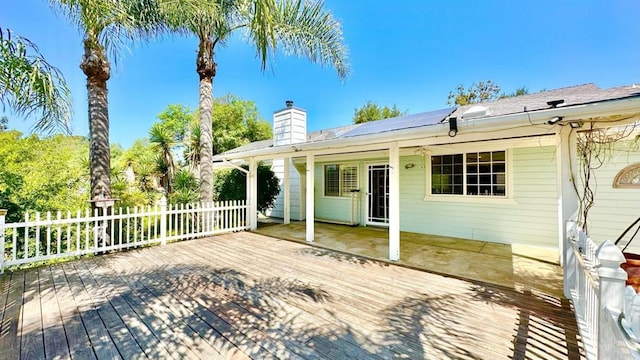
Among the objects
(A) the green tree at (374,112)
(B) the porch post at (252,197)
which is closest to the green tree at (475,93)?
(A) the green tree at (374,112)

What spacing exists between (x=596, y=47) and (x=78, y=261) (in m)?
19.1

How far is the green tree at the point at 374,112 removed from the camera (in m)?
25.3

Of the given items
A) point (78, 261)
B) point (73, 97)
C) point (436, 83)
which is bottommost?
point (78, 261)

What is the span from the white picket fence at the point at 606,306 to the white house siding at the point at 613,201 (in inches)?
138

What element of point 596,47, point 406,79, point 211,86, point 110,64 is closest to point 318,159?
point 211,86

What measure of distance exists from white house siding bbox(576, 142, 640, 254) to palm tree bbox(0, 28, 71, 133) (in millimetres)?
9984

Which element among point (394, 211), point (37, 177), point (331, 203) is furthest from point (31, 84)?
point (331, 203)

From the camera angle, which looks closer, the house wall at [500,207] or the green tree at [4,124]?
the house wall at [500,207]

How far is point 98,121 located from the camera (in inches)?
228

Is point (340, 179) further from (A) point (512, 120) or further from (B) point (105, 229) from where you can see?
(B) point (105, 229)

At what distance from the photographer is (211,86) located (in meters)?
7.49

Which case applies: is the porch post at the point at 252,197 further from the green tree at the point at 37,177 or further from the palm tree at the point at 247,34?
the green tree at the point at 37,177

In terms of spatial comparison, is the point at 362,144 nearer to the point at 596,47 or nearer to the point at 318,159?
the point at 318,159

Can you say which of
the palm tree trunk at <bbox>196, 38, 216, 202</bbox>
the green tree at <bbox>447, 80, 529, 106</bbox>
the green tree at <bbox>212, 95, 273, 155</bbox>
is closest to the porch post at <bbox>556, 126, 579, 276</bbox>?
the palm tree trunk at <bbox>196, 38, 216, 202</bbox>
